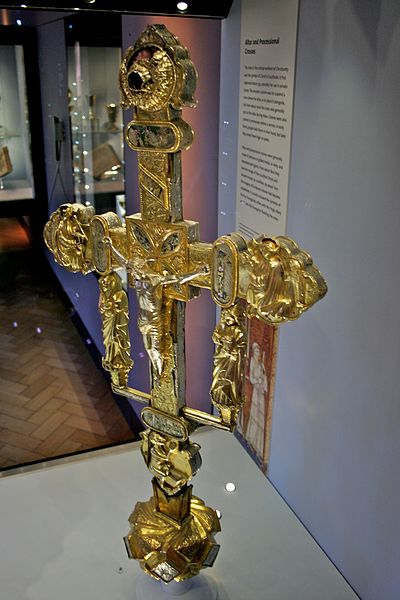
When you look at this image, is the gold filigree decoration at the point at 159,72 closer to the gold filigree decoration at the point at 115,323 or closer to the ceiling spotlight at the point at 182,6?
the gold filigree decoration at the point at 115,323

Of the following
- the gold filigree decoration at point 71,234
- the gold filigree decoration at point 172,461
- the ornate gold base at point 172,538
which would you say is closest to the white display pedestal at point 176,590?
the ornate gold base at point 172,538

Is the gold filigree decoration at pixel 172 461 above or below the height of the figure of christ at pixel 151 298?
below

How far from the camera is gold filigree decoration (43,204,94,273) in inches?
75.3

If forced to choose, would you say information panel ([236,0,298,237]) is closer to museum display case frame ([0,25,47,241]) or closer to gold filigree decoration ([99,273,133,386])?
gold filigree decoration ([99,273,133,386])

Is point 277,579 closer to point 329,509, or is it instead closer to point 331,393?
point 329,509

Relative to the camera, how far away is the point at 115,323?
1947 mm

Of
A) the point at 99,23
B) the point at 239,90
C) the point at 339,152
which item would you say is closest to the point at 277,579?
the point at 339,152

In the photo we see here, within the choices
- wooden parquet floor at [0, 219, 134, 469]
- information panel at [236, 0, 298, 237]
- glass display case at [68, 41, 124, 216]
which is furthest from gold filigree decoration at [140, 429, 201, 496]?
glass display case at [68, 41, 124, 216]

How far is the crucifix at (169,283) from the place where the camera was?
1.53m

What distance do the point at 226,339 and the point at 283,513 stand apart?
45.9 inches

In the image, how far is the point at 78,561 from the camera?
7.50 feet

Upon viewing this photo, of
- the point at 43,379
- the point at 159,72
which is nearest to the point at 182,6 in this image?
the point at 159,72

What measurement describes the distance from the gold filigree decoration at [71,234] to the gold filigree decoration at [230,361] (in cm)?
50

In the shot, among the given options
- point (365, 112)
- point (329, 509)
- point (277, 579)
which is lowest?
point (277, 579)
